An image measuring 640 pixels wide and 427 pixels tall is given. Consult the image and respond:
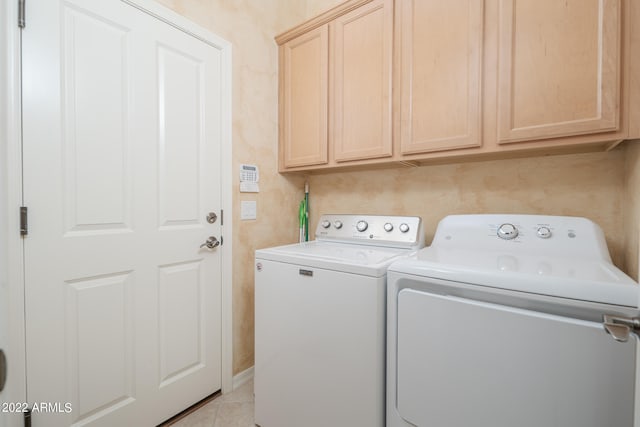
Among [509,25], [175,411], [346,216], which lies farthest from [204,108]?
[175,411]

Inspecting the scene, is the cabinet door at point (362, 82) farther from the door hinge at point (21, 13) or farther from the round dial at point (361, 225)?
the door hinge at point (21, 13)

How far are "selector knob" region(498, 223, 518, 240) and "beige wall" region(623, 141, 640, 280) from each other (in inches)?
14.1

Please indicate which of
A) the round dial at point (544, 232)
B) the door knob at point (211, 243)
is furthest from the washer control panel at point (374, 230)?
the door knob at point (211, 243)

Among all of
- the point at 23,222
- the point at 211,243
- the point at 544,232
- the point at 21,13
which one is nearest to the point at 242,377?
the point at 211,243

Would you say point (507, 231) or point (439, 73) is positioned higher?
point (439, 73)

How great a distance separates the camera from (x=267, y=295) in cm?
140

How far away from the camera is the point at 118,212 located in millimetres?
1283

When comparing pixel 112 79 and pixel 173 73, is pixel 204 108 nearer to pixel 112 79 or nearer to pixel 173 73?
pixel 173 73

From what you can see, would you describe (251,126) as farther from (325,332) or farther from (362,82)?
(325,332)

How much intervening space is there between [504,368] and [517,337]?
11 centimetres

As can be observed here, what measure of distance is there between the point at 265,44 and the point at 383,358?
1.98 metres

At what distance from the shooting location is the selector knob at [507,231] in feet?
4.16

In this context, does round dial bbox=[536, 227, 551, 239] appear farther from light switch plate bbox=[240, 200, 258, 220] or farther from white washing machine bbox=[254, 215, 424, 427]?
light switch plate bbox=[240, 200, 258, 220]

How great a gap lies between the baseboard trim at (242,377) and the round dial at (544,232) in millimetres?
1802
